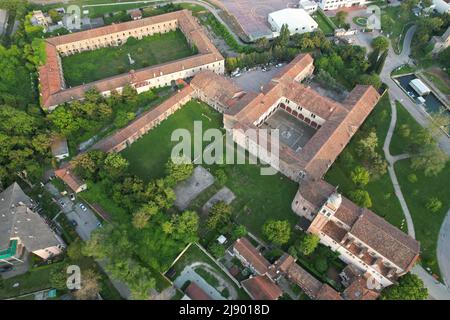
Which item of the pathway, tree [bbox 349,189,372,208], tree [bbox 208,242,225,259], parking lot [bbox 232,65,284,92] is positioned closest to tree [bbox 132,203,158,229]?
tree [bbox 208,242,225,259]

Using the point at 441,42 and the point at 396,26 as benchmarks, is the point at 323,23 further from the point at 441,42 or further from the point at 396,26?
the point at 441,42

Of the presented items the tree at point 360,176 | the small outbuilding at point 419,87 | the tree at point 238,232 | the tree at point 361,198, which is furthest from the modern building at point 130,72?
the small outbuilding at point 419,87

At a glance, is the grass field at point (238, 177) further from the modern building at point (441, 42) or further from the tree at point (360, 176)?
the modern building at point (441, 42)

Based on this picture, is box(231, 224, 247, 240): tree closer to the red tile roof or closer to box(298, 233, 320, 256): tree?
the red tile roof

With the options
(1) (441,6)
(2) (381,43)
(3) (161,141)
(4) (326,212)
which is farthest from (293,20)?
(4) (326,212)

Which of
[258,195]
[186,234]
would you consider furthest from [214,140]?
[186,234]

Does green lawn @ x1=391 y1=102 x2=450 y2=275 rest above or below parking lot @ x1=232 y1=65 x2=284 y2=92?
below
